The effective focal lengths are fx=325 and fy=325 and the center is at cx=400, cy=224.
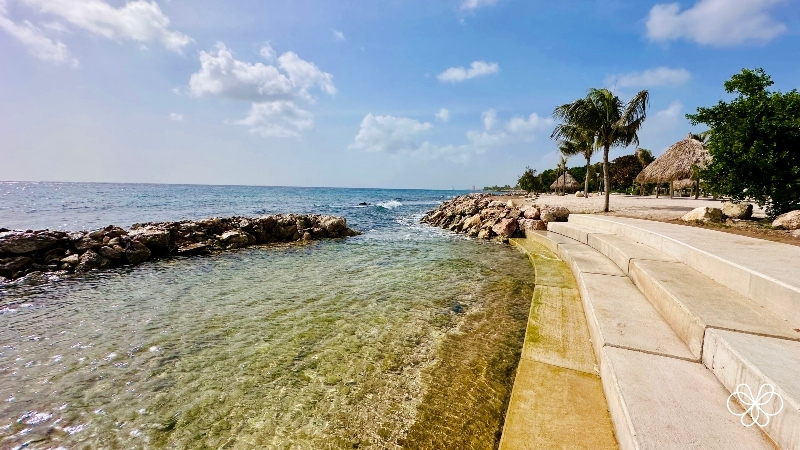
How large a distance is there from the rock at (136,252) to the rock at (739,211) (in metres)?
18.4

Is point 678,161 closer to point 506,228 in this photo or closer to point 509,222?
point 509,222

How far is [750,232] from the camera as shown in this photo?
7.83 metres

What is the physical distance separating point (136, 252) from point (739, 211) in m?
18.6

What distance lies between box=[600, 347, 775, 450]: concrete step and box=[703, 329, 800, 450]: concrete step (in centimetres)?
10

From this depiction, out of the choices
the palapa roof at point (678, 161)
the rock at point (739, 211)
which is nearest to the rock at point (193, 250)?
the rock at point (739, 211)

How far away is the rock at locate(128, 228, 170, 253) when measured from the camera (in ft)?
36.2

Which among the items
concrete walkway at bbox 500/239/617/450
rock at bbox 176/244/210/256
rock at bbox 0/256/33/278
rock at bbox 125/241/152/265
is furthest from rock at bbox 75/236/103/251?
concrete walkway at bbox 500/239/617/450

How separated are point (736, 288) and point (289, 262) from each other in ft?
32.0

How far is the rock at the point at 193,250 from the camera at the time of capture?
1139cm

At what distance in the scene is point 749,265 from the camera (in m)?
3.78

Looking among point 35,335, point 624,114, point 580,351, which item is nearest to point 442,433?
point 580,351

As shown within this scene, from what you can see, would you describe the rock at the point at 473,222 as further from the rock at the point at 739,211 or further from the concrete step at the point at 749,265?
the concrete step at the point at 749,265

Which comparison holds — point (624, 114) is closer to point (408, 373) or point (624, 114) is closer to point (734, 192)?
point (734, 192)

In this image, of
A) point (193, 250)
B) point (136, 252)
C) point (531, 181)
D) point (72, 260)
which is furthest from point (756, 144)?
point (531, 181)
